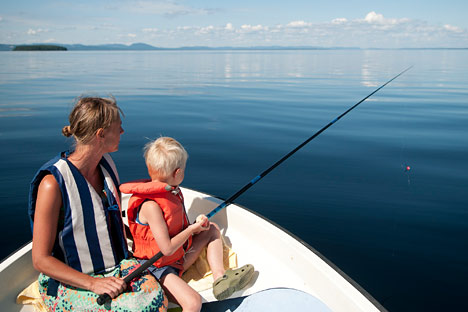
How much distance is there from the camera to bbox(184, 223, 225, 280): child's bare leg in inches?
108

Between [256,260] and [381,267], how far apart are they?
5.04 ft

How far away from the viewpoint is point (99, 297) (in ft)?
6.20

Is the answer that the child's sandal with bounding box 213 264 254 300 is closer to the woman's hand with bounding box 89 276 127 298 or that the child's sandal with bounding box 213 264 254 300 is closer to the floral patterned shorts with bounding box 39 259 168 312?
the floral patterned shorts with bounding box 39 259 168 312

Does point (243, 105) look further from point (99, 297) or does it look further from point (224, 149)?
point (99, 297)

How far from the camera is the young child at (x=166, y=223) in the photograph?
7.48ft

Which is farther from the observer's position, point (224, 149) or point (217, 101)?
point (217, 101)

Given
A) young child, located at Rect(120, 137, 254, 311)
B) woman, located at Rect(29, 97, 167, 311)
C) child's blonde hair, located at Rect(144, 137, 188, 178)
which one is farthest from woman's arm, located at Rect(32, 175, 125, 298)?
child's blonde hair, located at Rect(144, 137, 188, 178)

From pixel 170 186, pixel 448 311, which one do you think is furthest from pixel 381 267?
pixel 170 186

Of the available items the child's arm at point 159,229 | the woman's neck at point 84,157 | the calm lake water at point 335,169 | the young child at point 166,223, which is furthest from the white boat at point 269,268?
the calm lake water at point 335,169

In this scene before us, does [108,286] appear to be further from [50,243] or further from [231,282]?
[231,282]

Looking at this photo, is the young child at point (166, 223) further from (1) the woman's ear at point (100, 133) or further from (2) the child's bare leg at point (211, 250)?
(1) the woman's ear at point (100, 133)

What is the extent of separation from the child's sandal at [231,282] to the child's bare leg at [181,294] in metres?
0.16

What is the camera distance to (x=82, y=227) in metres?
2.03

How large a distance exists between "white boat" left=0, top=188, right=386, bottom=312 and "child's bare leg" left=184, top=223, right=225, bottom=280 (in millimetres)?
169
